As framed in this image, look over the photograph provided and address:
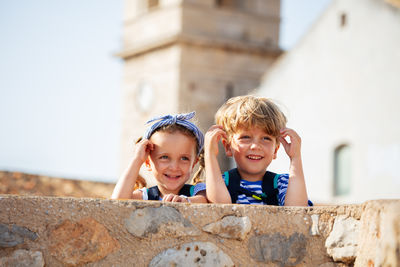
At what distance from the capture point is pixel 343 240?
3.47 metres

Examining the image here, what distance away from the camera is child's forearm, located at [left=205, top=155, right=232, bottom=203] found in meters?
3.98

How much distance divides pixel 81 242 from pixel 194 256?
0.58 m

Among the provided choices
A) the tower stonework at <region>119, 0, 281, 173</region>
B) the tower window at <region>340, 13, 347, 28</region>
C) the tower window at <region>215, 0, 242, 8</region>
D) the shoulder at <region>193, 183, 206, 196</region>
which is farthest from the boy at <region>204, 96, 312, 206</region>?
the tower window at <region>215, 0, 242, 8</region>

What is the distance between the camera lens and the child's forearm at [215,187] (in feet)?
13.1

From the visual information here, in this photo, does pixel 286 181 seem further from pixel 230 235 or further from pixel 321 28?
pixel 321 28

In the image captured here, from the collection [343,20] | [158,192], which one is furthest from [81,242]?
[343,20]

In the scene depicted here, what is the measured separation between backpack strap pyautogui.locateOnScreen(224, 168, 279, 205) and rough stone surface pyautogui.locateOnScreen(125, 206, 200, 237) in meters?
0.82

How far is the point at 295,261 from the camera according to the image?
3510mm

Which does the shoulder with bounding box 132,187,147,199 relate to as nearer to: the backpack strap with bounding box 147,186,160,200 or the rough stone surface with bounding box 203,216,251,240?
the backpack strap with bounding box 147,186,160,200

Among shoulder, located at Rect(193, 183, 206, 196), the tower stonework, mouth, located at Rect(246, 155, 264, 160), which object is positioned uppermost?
the tower stonework

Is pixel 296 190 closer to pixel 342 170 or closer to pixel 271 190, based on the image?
pixel 271 190

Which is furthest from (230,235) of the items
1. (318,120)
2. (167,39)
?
(167,39)

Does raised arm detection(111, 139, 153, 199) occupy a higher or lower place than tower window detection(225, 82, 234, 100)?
lower

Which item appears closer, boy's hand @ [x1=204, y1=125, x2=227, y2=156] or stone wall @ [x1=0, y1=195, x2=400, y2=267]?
stone wall @ [x1=0, y1=195, x2=400, y2=267]
